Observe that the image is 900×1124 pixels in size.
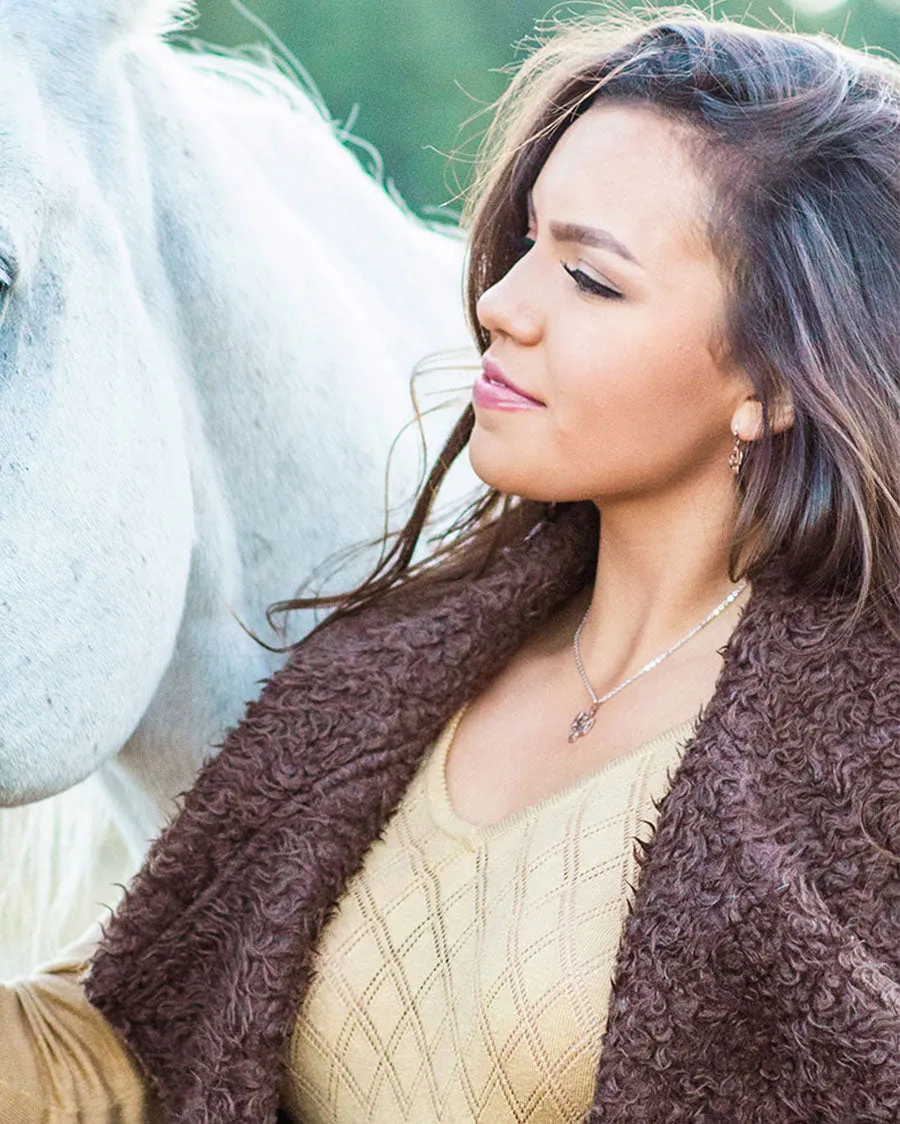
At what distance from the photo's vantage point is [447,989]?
1.21 metres

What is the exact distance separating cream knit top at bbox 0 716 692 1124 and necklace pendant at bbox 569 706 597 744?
74 mm

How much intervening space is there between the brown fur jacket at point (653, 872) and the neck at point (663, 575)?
0.34 feet

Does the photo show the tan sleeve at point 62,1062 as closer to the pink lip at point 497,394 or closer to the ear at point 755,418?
the pink lip at point 497,394

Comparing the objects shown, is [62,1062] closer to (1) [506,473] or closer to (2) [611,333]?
(1) [506,473]

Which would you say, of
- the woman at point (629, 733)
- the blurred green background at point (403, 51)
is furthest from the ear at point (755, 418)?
the blurred green background at point (403, 51)

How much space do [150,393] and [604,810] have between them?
1.86ft

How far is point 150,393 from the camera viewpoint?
1347mm

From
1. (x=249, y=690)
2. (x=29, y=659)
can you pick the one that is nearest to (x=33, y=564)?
(x=29, y=659)

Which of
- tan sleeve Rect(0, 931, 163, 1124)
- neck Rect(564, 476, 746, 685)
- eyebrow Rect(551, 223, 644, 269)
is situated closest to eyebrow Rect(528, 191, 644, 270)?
eyebrow Rect(551, 223, 644, 269)

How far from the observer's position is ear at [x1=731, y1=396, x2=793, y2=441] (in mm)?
1288

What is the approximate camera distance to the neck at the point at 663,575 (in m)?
1.36

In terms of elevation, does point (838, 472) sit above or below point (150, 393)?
below

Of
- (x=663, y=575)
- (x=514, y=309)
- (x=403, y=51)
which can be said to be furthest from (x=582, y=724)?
(x=403, y=51)

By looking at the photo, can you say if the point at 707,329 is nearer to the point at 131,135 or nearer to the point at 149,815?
the point at 131,135
